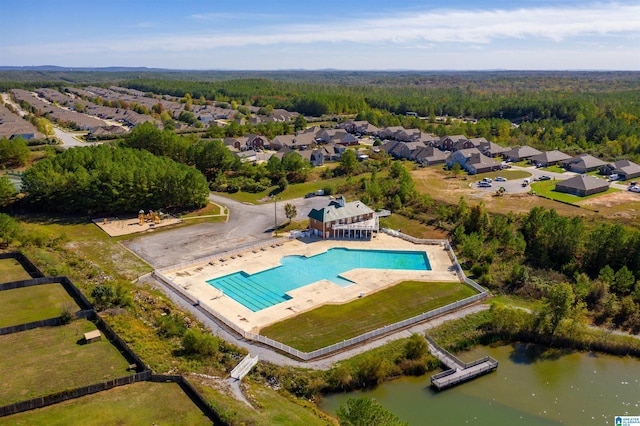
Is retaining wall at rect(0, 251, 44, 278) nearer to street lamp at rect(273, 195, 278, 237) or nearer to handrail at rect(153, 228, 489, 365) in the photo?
handrail at rect(153, 228, 489, 365)

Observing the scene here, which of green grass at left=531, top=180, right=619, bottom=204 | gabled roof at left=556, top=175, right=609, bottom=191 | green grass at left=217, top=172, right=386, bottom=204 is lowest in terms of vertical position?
green grass at left=217, top=172, right=386, bottom=204

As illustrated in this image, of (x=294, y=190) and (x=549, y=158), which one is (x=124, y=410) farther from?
(x=549, y=158)

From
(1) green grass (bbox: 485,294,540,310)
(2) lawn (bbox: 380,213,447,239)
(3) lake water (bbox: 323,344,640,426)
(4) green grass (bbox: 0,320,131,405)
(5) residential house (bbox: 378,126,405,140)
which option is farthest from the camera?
(5) residential house (bbox: 378,126,405,140)

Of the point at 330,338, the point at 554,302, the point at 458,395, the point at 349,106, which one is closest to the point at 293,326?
the point at 330,338

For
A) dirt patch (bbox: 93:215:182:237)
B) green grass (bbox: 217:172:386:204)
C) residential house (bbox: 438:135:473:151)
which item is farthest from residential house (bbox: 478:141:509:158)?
dirt patch (bbox: 93:215:182:237)

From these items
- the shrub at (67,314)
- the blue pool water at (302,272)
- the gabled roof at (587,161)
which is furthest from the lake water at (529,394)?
the gabled roof at (587,161)

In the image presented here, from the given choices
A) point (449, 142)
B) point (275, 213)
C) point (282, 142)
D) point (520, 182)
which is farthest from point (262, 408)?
point (449, 142)

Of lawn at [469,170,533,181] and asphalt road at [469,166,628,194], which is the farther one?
lawn at [469,170,533,181]

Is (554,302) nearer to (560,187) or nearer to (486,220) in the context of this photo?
(486,220)

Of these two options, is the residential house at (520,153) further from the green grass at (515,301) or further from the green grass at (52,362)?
the green grass at (52,362)
